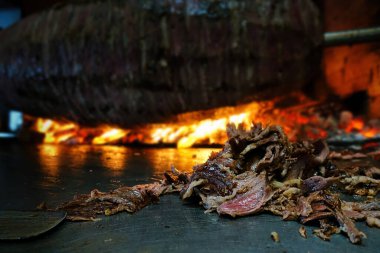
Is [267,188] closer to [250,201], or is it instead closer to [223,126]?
[250,201]

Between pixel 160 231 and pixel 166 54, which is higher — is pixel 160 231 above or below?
below

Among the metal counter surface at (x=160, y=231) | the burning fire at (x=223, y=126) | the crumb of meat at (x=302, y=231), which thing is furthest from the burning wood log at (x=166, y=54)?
the crumb of meat at (x=302, y=231)

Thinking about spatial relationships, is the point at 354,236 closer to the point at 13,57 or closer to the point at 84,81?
the point at 84,81

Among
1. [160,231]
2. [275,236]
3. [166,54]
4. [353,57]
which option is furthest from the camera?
[353,57]

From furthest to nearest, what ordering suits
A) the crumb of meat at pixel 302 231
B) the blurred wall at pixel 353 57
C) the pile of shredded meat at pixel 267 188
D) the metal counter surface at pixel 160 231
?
the blurred wall at pixel 353 57 → the pile of shredded meat at pixel 267 188 → the crumb of meat at pixel 302 231 → the metal counter surface at pixel 160 231

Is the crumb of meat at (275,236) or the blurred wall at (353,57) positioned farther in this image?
the blurred wall at (353,57)

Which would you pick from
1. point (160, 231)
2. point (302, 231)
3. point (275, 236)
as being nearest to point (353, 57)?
point (302, 231)

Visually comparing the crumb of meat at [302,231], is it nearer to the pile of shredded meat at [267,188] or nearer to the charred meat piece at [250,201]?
the pile of shredded meat at [267,188]
